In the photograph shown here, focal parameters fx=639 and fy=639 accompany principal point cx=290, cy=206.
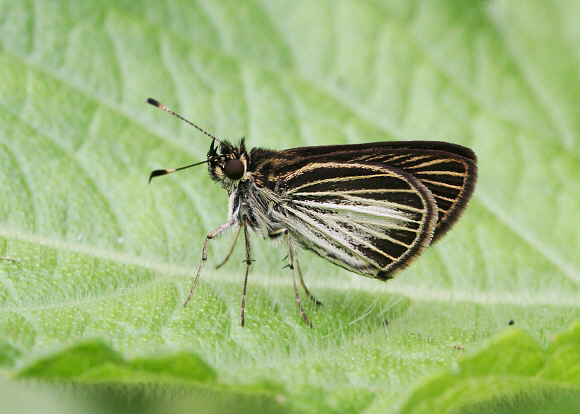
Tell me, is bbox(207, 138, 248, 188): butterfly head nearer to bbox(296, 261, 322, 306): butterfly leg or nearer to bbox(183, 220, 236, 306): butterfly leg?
bbox(183, 220, 236, 306): butterfly leg

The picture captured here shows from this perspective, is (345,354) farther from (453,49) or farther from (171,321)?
(453,49)

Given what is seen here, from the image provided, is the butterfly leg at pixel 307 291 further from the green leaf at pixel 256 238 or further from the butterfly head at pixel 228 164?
the butterfly head at pixel 228 164

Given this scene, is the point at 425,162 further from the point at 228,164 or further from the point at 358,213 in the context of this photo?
the point at 228,164

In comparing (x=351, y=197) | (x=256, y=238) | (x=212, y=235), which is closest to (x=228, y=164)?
(x=212, y=235)

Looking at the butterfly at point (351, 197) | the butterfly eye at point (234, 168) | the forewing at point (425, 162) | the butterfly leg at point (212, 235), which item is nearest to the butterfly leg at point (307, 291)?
the butterfly at point (351, 197)

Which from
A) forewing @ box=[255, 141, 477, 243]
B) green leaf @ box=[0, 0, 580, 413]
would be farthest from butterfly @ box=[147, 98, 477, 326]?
green leaf @ box=[0, 0, 580, 413]

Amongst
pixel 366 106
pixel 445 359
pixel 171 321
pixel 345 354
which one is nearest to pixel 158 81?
pixel 366 106
